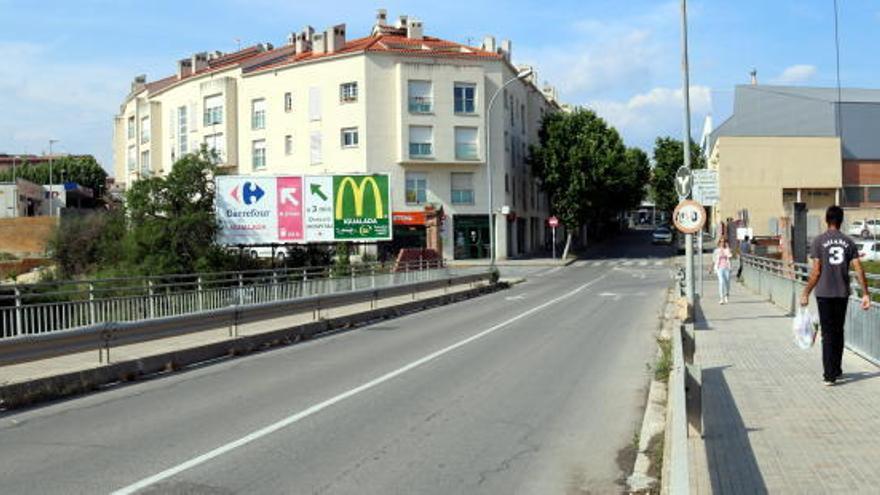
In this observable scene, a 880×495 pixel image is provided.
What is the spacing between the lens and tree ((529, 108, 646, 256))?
6388 cm

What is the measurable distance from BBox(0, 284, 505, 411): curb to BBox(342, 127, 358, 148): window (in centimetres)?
3946

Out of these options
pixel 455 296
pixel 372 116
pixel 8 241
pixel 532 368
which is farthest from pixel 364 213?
pixel 8 241

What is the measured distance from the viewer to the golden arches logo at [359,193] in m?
41.8

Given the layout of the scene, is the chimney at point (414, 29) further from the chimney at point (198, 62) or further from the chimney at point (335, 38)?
the chimney at point (198, 62)

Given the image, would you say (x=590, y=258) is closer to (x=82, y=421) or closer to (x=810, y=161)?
(x=810, y=161)

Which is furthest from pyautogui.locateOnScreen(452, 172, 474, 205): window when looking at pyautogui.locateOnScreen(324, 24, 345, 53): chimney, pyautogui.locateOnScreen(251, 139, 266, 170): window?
pyautogui.locateOnScreen(251, 139, 266, 170): window

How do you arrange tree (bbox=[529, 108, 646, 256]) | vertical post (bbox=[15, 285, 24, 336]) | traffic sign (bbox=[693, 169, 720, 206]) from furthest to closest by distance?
tree (bbox=[529, 108, 646, 256]) → traffic sign (bbox=[693, 169, 720, 206]) → vertical post (bbox=[15, 285, 24, 336])

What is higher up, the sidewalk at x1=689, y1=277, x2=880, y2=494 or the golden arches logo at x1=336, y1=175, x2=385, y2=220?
the golden arches logo at x1=336, y1=175, x2=385, y2=220

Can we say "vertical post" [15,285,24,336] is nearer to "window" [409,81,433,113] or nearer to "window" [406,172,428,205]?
"window" [406,172,428,205]

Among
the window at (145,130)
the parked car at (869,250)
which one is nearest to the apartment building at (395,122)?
the window at (145,130)

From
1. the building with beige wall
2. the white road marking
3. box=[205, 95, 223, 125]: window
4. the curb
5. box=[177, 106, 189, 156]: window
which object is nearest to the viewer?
the white road marking

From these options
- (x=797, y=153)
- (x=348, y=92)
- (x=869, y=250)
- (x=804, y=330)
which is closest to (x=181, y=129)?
(x=348, y=92)

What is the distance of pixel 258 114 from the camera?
218 feet

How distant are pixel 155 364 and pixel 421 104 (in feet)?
161
